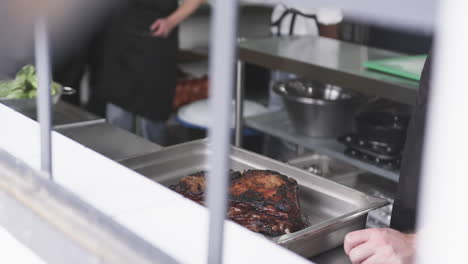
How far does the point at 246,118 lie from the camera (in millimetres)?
3045

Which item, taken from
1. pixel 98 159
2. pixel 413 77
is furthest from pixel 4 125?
pixel 413 77

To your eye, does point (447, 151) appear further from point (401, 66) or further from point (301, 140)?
point (301, 140)

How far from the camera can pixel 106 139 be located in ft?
5.91

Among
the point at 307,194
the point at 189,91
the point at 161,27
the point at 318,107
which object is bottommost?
the point at 189,91

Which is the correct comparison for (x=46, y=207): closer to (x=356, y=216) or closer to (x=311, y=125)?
(x=356, y=216)

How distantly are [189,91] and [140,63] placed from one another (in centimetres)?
93

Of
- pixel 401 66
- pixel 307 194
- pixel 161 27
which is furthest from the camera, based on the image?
pixel 161 27

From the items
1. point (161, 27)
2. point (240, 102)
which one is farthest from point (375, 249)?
point (161, 27)

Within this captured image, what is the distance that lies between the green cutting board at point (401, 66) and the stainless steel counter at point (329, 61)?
2 centimetres

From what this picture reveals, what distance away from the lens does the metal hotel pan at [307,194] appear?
43.1 inches

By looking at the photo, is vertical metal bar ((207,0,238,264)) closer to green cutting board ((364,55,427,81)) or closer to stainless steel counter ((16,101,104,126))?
stainless steel counter ((16,101,104,126))

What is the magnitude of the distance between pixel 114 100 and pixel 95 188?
7.94 feet

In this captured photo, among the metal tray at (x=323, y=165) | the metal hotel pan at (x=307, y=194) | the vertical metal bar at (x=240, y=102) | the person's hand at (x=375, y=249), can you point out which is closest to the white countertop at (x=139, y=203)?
the metal hotel pan at (x=307, y=194)

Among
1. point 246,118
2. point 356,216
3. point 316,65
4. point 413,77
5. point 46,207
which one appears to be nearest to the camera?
point 46,207
